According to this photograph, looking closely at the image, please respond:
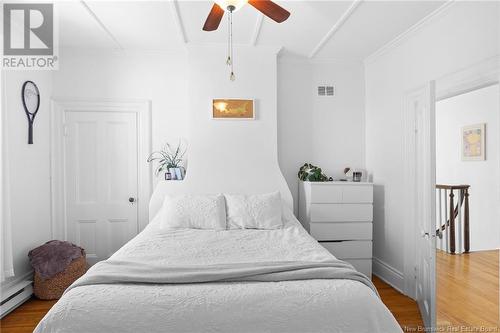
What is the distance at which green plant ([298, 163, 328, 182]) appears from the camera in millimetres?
3722

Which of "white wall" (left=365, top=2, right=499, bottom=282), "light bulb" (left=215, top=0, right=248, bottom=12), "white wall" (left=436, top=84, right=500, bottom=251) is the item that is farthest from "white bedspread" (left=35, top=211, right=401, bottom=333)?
"white wall" (left=436, top=84, right=500, bottom=251)

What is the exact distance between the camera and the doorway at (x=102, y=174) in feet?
12.3

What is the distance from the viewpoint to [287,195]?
370 centimetres

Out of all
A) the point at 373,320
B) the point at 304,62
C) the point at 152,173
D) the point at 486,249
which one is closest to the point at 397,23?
the point at 304,62

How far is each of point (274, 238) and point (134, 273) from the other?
120cm

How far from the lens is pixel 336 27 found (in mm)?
3121

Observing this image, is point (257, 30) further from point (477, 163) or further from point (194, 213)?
point (477, 163)

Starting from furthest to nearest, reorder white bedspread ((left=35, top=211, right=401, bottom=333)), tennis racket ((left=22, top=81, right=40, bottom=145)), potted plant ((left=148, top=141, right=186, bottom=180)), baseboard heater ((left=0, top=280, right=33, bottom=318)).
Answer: potted plant ((left=148, top=141, right=186, bottom=180)), tennis racket ((left=22, top=81, right=40, bottom=145)), baseboard heater ((left=0, top=280, right=33, bottom=318)), white bedspread ((left=35, top=211, right=401, bottom=333))

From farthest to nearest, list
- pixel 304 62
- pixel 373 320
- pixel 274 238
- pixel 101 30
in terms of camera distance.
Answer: pixel 304 62 < pixel 101 30 < pixel 274 238 < pixel 373 320

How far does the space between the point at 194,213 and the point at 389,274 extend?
225 cm

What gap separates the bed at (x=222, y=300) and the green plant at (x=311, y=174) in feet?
6.38

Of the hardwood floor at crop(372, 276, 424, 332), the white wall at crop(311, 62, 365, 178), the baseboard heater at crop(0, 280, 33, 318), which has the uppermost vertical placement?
the white wall at crop(311, 62, 365, 178)

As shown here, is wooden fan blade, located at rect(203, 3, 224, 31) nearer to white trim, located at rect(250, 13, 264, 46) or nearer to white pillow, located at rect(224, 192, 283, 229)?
white trim, located at rect(250, 13, 264, 46)

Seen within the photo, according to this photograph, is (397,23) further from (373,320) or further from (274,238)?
(373,320)
